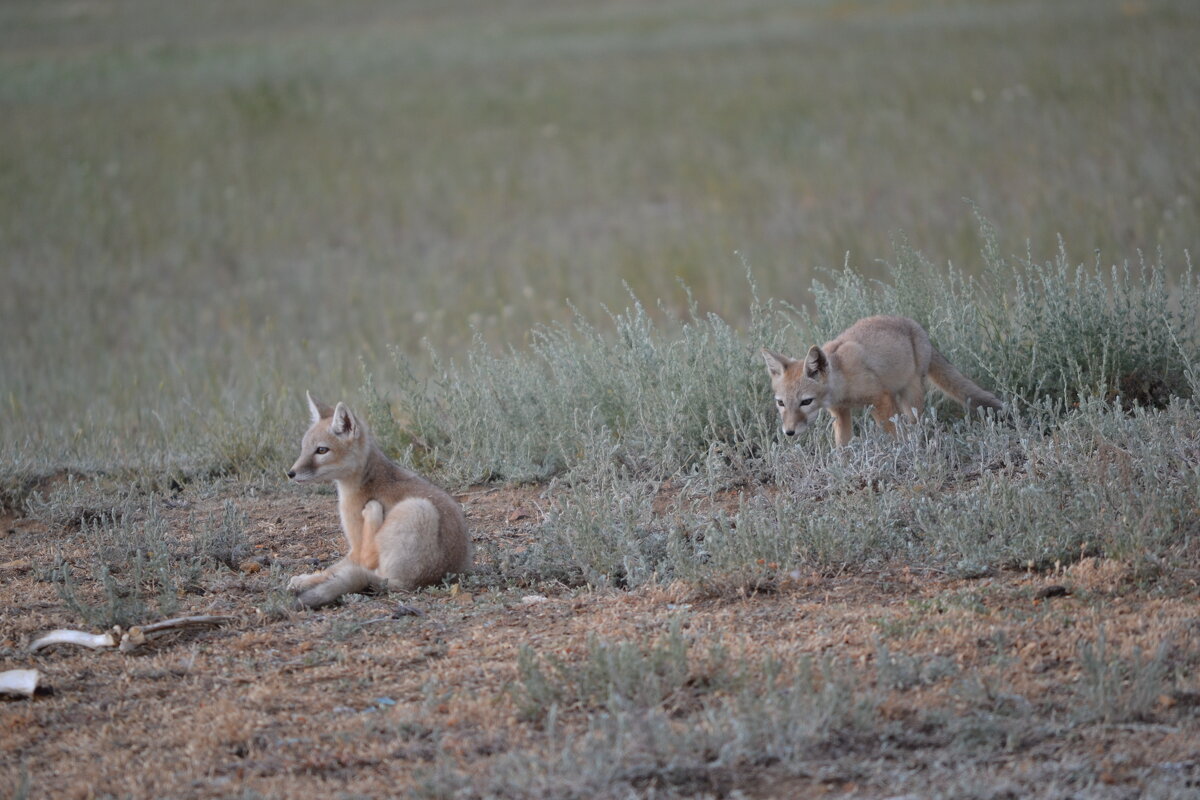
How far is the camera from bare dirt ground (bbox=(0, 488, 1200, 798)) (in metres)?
3.96

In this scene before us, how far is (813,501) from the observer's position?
670 centimetres

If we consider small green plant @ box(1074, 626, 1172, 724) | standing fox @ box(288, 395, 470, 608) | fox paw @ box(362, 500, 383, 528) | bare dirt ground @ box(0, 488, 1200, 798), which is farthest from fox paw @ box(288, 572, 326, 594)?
small green plant @ box(1074, 626, 1172, 724)

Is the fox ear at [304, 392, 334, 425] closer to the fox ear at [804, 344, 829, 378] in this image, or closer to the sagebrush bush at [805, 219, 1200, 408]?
the fox ear at [804, 344, 829, 378]

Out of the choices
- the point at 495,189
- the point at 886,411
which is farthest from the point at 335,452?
the point at 495,189

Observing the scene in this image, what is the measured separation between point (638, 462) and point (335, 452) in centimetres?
214

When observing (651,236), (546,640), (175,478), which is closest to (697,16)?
(651,236)

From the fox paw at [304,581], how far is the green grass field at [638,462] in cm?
22

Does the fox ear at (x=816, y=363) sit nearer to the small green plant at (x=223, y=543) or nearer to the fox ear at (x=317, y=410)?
the fox ear at (x=317, y=410)

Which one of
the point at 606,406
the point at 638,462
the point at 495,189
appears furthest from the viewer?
the point at 495,189

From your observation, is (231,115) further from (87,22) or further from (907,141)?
(87,22)

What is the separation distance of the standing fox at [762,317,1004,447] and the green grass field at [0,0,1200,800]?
240mm

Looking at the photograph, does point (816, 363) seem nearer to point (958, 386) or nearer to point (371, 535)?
point (958, 386)

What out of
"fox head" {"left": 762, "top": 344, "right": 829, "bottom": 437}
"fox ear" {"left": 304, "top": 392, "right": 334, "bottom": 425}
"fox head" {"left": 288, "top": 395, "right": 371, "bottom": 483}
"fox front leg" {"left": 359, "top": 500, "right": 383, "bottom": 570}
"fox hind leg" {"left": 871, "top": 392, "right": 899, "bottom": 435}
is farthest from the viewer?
"fox hind leg" {"left": 871, "top": 392, "right": 899, "bottom": 435}

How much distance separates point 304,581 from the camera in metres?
5.87
